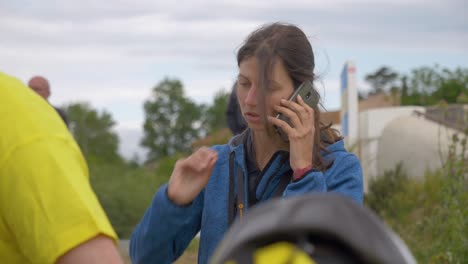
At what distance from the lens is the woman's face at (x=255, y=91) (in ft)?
10.4

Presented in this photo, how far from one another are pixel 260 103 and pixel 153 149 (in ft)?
271

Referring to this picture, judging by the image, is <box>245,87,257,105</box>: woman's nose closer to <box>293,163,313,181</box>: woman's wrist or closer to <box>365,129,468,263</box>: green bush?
<box>293,163,313,181</box>: woman's wrist

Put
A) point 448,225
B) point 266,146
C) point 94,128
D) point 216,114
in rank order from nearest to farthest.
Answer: point 266,146, point 448,225, point 216,114, point 94,128

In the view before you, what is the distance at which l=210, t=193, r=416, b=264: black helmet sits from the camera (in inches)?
45.2

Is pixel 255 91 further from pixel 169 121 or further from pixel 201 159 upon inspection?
pixel 169 121

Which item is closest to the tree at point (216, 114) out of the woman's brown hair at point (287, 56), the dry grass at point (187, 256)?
the dry grass at point (187, 256)

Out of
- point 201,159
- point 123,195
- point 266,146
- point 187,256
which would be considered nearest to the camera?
point 201,159

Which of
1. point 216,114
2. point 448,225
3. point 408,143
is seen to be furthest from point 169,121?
point 448,225

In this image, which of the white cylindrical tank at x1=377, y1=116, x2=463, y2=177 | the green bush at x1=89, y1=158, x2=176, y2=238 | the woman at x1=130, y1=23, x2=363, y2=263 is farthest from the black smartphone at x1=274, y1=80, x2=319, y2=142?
the white cylindrical tank at x1=377, y1=116, x2=463, y2=177

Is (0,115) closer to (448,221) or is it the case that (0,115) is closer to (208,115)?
(448,221)

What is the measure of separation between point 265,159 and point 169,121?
83.5 metres

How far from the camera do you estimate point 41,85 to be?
1013 cm

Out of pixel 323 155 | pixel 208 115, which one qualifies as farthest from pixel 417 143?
pixel 208 115

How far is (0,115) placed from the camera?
69.6 inches
